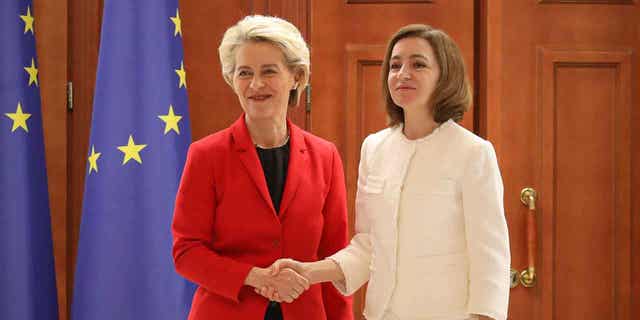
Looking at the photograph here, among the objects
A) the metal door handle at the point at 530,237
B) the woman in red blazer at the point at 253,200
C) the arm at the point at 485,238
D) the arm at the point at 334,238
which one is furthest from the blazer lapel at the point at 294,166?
the metal door handle at the point at 530,237

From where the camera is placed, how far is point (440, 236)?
1735 mm

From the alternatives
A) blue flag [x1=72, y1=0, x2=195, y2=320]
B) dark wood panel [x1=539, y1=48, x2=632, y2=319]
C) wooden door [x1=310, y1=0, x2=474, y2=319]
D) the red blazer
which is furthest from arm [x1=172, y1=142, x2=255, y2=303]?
dark wood panel [x1=539, y1=48, x2=632, y2=319]

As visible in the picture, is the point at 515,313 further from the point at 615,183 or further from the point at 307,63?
the point at 307,63

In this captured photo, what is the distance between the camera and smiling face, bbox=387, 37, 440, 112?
178 cm

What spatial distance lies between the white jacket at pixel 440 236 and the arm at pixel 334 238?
7cm

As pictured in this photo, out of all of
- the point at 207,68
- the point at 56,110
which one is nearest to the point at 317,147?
the point at 207,68

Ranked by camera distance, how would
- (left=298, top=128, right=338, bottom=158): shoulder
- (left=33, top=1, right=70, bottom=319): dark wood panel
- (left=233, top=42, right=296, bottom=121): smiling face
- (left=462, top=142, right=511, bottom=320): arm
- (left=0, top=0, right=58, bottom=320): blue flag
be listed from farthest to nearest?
1. (left=33, top=1, right=70, bottom=319): dark wood panel
2. (left=0, top=0, right=58, bottom=320): blue flag
3. (left=298, top=128, right=338, bottom=158): shoulder
4. (left=233, top=42, right=296, bottom=121): smiling face
5. (left=462, top=142, right=511, bottom=320): arm

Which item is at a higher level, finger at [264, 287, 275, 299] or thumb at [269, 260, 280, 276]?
thumb at [269, 260, 280, 276]

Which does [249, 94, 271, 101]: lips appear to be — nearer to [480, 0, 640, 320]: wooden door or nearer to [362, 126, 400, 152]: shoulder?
[362, 126, 400, 152]: shoulder

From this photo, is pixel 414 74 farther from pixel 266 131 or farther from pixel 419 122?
pixel 266 131

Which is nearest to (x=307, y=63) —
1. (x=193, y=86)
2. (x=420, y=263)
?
(x=420, y=263)

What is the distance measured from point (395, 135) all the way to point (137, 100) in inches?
41.4

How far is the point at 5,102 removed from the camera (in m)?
2.50

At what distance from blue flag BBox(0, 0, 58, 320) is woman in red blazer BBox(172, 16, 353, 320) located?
96cm
